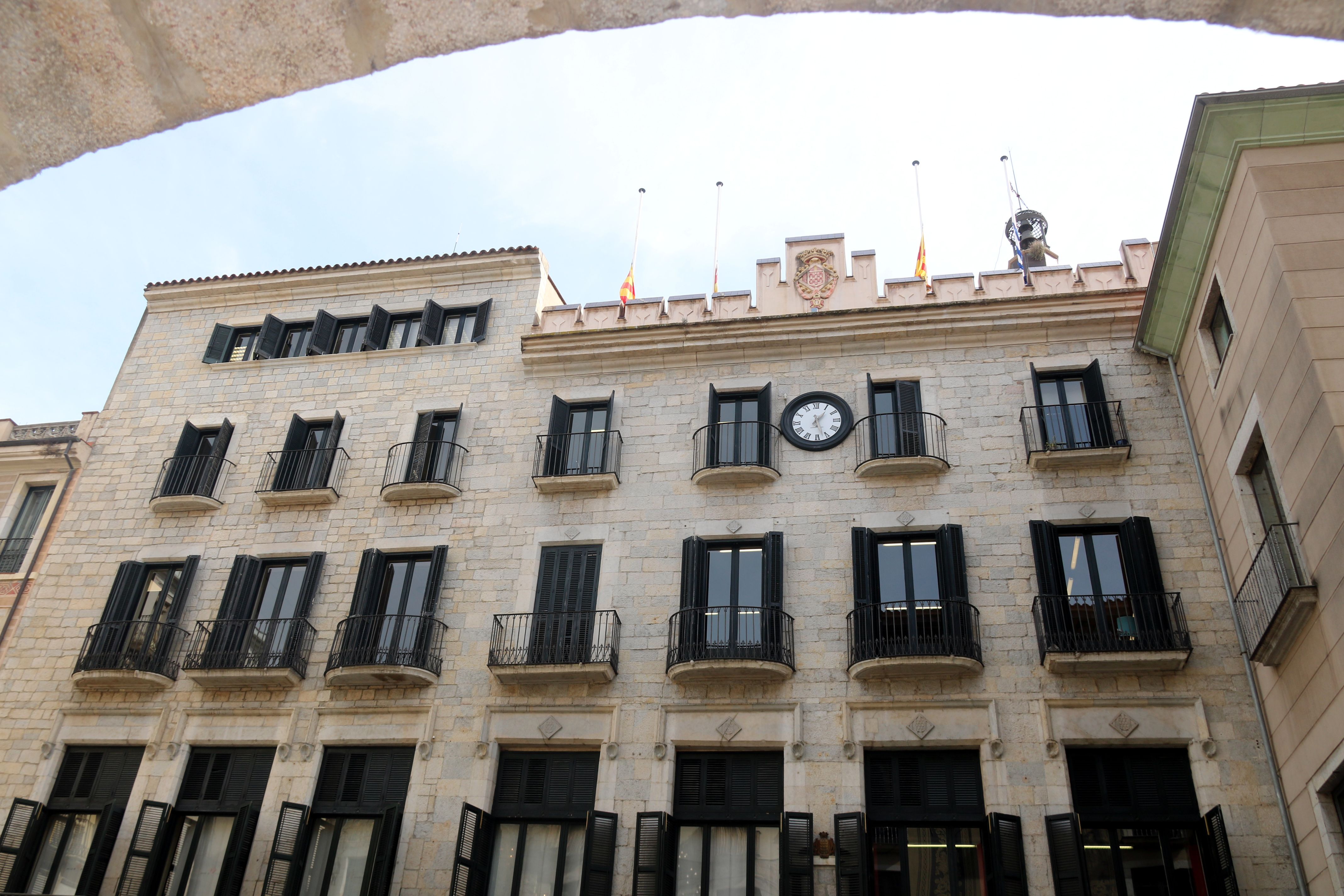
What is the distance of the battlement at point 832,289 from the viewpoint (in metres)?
19.1

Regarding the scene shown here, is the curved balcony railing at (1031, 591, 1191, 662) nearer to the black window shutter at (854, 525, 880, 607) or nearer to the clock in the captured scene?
the black window shutter at (854, 525, 880, 607)

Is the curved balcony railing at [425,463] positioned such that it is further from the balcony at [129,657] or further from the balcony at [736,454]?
the balcony at [129,657]

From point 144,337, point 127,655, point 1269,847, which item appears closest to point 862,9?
point 1269,847

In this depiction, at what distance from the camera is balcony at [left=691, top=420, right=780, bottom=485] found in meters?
18.0

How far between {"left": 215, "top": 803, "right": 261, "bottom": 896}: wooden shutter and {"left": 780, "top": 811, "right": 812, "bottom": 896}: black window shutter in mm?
8295

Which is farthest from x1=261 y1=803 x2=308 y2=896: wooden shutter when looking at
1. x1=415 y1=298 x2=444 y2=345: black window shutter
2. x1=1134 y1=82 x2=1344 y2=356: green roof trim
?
x1=1134 y1=82 x2=1344 y2=356: green roof trim

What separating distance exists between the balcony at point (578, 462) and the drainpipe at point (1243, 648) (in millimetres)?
9759

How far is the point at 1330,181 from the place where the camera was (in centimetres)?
1312

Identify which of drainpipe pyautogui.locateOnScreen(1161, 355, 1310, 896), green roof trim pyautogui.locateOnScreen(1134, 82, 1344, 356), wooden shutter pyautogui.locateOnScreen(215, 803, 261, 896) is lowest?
wooden shutter pyautogui.locateOnScreen(215, 803, 261, 896)

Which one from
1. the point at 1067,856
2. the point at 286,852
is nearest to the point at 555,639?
the point at 286,852

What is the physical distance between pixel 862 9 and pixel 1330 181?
504 inches

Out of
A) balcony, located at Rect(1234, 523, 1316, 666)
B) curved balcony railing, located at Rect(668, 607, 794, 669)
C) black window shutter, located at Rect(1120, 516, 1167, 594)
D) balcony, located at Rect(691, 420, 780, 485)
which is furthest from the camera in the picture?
balcony, located at Rect(691, 420, 780, 485)

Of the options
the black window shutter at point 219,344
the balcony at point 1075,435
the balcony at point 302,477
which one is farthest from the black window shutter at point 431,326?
the balcony at point 1075,435

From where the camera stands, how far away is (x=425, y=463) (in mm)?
19641
